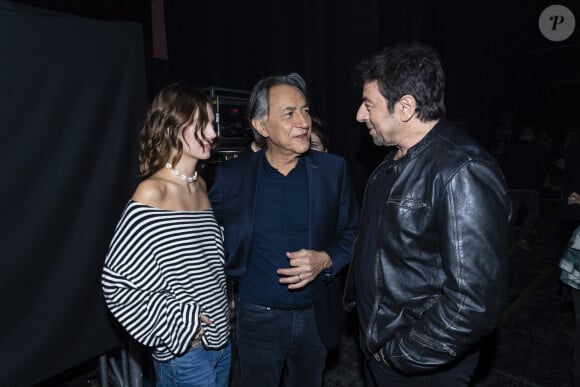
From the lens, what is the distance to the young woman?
4.26 feet

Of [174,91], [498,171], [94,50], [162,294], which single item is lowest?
[162,294]

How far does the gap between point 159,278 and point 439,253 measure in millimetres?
898

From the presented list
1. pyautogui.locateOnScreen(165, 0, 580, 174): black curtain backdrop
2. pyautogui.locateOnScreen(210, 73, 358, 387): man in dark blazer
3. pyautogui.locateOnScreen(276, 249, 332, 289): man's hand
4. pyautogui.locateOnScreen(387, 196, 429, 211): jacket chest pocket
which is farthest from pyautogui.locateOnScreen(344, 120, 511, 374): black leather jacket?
pyautogui.locateOnScreen(165, 0, 580, 174): black curtain backdrop

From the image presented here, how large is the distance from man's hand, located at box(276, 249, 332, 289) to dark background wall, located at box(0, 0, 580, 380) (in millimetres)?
846

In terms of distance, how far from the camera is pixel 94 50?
65.9 inches

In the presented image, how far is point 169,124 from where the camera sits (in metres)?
1.44

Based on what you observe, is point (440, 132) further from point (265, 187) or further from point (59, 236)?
point (59, 236)

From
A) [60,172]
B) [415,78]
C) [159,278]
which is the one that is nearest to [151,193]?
[159,278]

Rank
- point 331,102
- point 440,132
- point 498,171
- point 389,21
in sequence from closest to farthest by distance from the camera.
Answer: point 498,171, point 440,132, point 331,102, point 389,21

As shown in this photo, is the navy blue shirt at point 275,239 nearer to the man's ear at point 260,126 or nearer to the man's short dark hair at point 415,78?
the man's ear at point 260,126

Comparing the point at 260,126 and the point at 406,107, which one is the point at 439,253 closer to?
the point at 406,107

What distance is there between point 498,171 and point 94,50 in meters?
1.58

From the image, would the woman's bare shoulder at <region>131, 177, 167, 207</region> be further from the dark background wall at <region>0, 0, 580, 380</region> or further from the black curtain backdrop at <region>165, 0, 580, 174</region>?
the black curtain backdrop at <region>165, 0, 580, 174</region>

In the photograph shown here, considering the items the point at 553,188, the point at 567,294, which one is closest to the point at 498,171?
the point at 567,294
